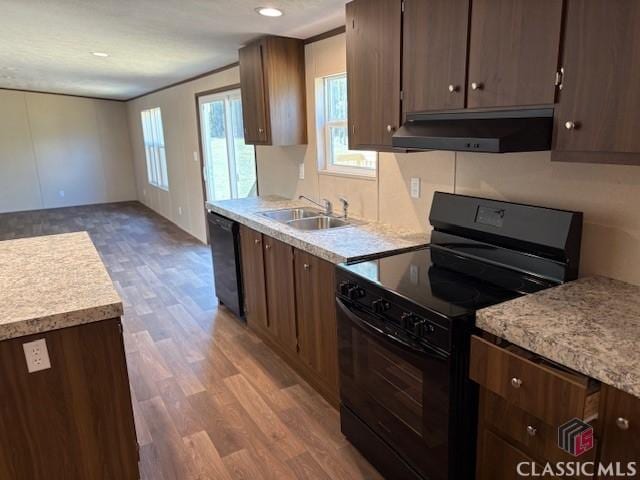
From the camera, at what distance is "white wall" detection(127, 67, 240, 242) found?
5923 mm

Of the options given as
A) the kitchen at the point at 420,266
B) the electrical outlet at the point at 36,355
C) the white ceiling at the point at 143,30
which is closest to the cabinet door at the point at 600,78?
the kitchen at the point at 420,266

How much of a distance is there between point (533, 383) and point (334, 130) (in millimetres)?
2527

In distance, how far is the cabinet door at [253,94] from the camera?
3.45 meters

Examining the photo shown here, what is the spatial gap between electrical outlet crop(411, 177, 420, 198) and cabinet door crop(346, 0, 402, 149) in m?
0.36

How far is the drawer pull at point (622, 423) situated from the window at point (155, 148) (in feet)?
24.5

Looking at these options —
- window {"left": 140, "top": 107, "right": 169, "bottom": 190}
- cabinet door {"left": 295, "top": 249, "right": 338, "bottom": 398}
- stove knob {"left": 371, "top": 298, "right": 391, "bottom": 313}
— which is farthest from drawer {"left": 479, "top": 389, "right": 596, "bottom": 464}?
window {"left": 140, "top": 107, "right": 169, "bottom": 190}

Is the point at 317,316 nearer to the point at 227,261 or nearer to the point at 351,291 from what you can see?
the point at 351,291

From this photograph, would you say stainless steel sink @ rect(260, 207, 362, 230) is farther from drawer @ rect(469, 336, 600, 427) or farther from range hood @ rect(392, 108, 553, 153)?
drawer @ rect(469, 336, 600, 427)

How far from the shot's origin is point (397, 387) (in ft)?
5.88

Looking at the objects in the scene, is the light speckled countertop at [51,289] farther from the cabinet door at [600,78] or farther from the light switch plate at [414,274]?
the cabinet door at [600,78]

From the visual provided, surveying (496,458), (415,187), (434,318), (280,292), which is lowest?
(496,458)

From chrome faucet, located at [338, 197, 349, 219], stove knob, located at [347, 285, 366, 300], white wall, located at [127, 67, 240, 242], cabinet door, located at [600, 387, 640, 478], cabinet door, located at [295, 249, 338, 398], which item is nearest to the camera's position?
cabinet door, located at [600, 387, 640, 478]

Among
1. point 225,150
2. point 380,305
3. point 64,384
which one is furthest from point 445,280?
point 225,150

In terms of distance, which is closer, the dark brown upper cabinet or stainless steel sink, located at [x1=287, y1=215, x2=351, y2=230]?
stainless steel sink, located at [x1=287, y1=215, x2=351, y2=230]
